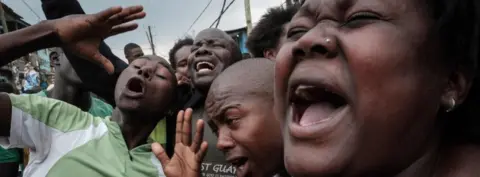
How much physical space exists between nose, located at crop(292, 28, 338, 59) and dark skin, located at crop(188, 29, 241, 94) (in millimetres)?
1717

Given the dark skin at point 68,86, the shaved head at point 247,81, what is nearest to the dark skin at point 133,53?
the dark skin at point 68,86

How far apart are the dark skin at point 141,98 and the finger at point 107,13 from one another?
0.58 metres

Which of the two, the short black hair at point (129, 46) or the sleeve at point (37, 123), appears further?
the short black hair at point (129, 46)

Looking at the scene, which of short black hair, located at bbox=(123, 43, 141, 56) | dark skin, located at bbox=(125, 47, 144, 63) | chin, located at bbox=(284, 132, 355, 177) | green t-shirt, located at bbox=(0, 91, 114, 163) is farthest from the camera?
short black hair, located at bbox=(123, 43, 141, 56)

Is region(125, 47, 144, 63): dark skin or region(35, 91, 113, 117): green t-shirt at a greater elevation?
region(35, 91, 113, 117): green t-shirt

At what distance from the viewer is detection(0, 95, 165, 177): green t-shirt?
211 cm

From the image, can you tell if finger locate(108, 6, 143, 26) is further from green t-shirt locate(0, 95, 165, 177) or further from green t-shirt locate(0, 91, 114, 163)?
green t-shirt locate(0, 91, 114, 163)

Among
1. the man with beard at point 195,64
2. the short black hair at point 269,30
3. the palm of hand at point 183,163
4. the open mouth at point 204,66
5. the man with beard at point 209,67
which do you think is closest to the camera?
the palm of hand at point 183,163

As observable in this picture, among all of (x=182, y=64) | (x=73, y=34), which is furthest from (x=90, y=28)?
(x=182, y=64)

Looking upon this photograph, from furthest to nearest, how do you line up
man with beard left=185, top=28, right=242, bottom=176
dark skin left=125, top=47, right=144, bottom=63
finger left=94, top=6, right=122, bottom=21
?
dark skin left=125, top=47, right=144, bottom=63 < man with beard left=185, top=28, right=242, bottom=176 < finger left=94, top=6, right=122, bottom=21

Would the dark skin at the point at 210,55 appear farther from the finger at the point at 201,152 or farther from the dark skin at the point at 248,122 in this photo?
the finger at the point at 201,152

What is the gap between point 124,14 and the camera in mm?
2029

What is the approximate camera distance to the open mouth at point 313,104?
100 centimetres

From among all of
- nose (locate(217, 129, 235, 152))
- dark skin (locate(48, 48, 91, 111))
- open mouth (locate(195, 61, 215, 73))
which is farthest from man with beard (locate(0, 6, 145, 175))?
dark skin (locate(48, 48, 91, 111))
